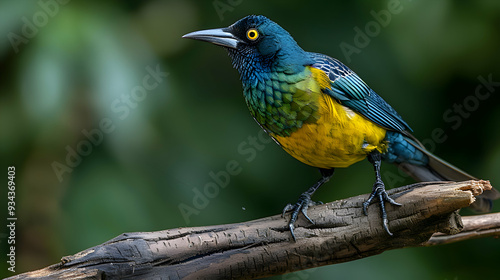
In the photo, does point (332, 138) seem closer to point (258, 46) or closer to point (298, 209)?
point (298, 209)

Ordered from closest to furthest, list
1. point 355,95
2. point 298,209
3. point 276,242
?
point 276,242
point 298,209
point 355,95

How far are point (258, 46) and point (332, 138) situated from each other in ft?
2.66

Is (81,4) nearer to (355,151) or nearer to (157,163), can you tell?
(157,163)

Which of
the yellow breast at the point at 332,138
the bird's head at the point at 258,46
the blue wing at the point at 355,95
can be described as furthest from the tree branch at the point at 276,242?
the bird's head at the point at 258,46

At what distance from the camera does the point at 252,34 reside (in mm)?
3701

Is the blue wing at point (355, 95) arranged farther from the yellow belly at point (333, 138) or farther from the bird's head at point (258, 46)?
the bird's head at point (258, 46)

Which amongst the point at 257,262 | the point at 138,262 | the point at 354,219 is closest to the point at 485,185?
the point at 354,219

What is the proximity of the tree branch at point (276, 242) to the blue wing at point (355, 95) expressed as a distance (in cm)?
62

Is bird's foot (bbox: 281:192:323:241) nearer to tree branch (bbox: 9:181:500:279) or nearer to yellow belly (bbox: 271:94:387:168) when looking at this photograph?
tree branch (bbox: 9:181:500:279)

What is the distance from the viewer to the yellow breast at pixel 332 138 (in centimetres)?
353

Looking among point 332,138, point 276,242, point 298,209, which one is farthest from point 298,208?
point 332,138

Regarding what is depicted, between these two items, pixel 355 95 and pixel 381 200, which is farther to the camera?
pixel 355 95

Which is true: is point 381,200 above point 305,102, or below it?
below

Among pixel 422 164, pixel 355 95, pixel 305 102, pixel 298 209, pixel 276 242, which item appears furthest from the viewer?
pixel 422 164
